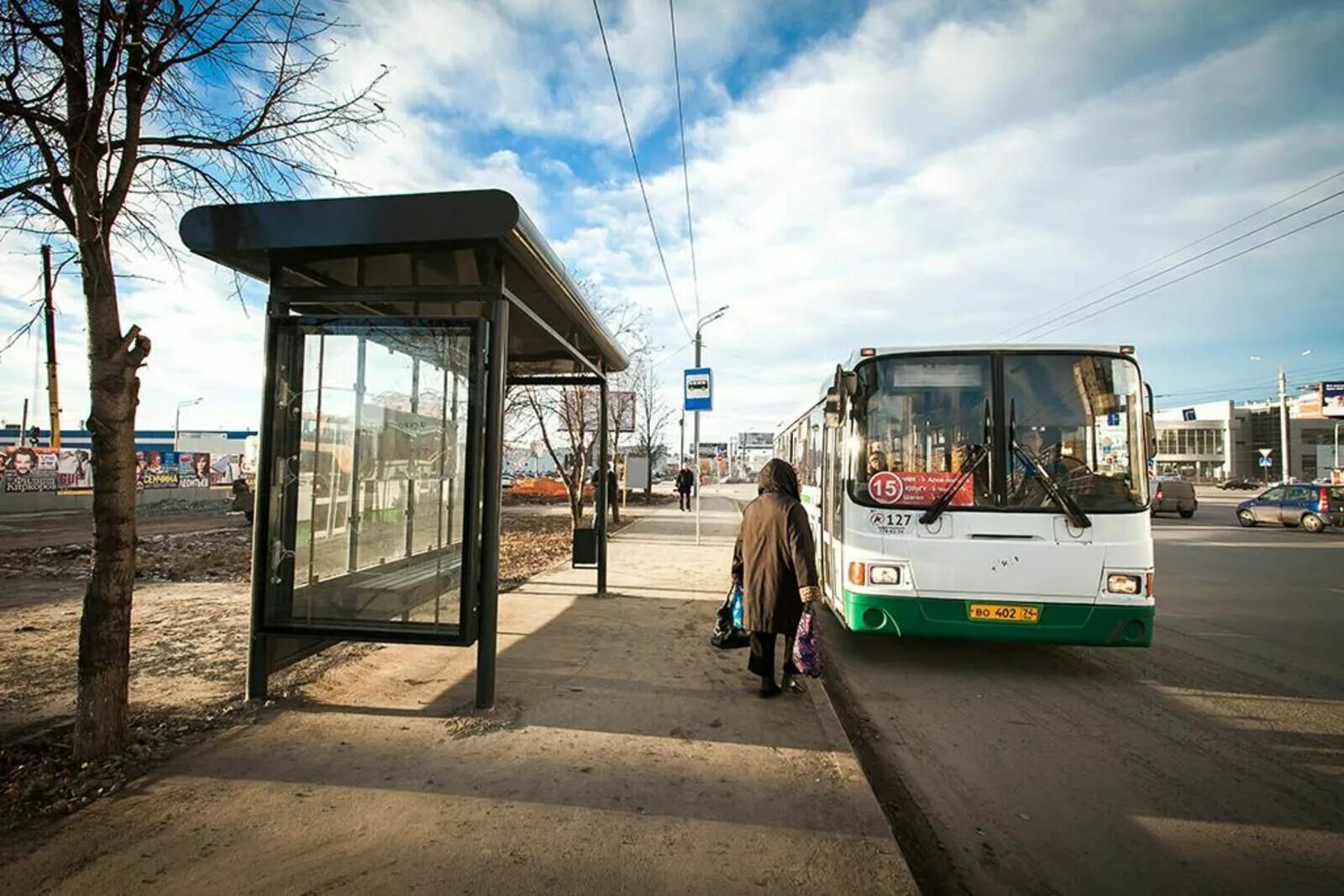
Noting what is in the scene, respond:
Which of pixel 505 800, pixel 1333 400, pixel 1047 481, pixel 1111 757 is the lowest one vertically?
pixel 1111 757

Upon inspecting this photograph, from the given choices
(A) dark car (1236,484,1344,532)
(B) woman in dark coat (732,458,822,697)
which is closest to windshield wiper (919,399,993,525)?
(B) woman in dark coat (732,458,822,697)

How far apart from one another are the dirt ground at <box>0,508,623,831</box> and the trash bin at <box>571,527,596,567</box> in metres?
1.10

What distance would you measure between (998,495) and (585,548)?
16.3 ft

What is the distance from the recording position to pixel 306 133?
4.15 meters

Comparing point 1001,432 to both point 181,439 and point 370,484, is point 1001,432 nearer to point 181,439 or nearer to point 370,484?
point 370,484

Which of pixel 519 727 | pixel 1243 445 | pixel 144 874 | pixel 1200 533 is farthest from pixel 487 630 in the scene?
pixel 1243 445

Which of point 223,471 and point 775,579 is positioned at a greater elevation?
point 223,471

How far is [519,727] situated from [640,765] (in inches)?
34.3

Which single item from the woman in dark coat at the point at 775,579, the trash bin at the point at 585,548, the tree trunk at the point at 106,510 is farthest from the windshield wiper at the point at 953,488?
the tree trunk at the point at 106,510

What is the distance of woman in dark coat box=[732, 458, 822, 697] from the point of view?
185 inches

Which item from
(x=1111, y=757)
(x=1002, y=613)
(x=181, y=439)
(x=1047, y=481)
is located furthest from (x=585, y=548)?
(x=181, y=439)

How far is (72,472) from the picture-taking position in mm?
28734

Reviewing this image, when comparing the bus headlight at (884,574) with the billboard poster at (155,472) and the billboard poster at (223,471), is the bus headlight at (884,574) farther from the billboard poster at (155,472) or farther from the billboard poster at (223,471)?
the billboard poster at (223,471)

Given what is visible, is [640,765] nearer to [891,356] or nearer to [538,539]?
[891,356]
